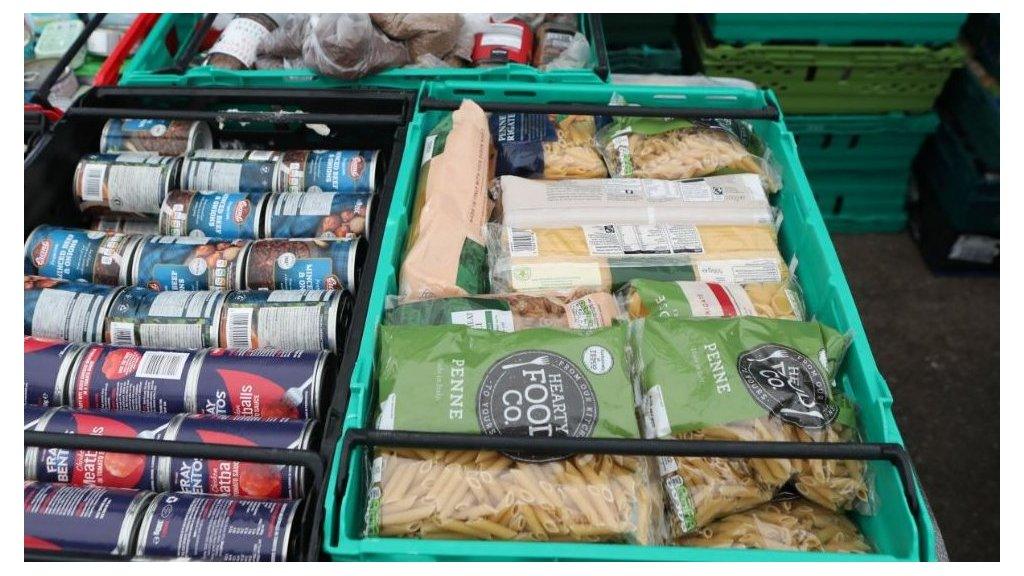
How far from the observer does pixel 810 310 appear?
1761 mm

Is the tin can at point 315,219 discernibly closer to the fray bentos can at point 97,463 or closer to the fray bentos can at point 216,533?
the fray bentos can at point 97,463

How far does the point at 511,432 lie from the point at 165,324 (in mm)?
822

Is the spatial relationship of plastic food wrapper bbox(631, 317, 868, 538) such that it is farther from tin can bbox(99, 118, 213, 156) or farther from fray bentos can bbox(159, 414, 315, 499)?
tin can bbox(99, 118, 213, 156)

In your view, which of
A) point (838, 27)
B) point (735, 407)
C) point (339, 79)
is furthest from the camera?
point (838, 27)

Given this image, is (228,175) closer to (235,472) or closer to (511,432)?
(235,472)

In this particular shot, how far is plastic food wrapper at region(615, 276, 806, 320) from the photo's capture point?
1606 millimetres

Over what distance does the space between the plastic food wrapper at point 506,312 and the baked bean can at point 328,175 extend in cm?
48

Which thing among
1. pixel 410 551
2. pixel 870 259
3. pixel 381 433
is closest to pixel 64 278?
pixel 381 433

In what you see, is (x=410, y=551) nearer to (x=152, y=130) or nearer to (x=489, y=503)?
(x=489, y=503)

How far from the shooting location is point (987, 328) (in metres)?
3.30

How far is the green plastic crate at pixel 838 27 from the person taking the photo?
290cm

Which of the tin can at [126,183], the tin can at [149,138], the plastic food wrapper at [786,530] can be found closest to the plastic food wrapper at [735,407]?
the plastic food wrapper at [786,530]

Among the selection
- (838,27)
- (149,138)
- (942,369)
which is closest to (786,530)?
(149,138)

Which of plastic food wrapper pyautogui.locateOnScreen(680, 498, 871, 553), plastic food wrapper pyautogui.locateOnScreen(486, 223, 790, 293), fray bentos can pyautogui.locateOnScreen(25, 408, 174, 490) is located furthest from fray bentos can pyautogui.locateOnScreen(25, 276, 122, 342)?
plastic food wrapper pyautogui.locateOnScreen(680, 498, 871, 553)
